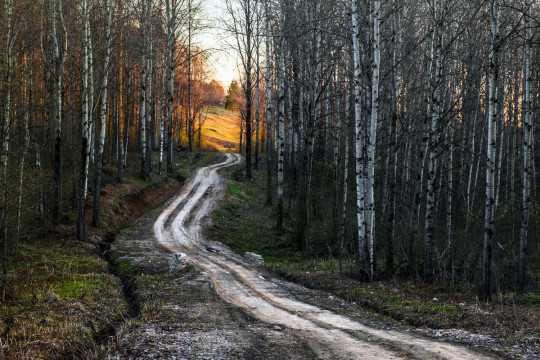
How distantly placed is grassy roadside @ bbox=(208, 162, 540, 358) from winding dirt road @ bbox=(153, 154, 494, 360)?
2.98 feet

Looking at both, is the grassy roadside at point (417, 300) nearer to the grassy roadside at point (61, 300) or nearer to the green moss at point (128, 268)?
the green moss at point (128, 268)

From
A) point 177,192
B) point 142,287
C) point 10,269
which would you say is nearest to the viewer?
point 142,287

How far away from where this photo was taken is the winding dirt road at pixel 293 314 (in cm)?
644

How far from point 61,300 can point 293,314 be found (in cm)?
527

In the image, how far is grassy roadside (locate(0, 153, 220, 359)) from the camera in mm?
6887

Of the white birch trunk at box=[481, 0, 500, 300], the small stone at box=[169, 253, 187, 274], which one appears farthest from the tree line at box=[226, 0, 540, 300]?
the small stone at box=[169, 253, 187, 274]

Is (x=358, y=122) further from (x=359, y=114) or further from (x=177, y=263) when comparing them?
(x=177, y=263)

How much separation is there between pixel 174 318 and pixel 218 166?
1332 inches

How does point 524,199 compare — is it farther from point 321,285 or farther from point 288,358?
point 288,358

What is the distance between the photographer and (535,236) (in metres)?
21.4

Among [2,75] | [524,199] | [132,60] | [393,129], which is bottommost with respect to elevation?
[524,199]

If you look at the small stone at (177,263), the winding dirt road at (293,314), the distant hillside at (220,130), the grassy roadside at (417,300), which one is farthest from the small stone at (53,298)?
the distant hillside at (220,130)

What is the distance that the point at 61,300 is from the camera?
9.68m

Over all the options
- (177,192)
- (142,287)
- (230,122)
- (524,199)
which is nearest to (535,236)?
(524,199)
